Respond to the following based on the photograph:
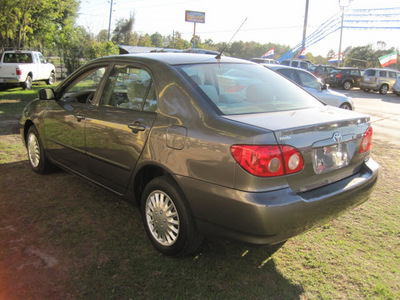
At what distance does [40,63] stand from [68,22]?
51.4 ft

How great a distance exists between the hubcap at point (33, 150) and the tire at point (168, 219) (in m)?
2.42

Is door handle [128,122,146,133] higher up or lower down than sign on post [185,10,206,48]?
lower down

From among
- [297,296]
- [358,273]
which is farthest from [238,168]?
[358,273]

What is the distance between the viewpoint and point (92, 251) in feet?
9.85

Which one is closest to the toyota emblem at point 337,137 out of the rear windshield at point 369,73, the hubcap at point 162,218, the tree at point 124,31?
the hubcap at point 162,218

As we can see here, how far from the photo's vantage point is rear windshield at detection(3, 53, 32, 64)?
606 inches

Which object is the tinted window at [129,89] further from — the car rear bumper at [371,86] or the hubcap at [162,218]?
the car rear bumper at [371,86]

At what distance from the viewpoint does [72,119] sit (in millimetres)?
3906

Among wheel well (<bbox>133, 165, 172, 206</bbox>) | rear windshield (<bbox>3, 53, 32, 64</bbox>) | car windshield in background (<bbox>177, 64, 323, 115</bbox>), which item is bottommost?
wheel well (<bbox>133, 165, 172, 206</bbox>)

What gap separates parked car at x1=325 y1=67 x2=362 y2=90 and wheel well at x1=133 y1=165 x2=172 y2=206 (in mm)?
25200

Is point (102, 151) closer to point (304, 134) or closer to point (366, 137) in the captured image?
point (304, 134)

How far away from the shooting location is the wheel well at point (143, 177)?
3.04 m

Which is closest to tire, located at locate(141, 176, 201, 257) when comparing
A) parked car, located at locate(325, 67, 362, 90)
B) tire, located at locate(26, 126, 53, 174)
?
tire, located at locate(26, 126, 53, 174)

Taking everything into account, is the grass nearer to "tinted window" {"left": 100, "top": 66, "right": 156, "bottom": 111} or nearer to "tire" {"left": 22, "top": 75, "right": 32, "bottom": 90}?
"tinted window" {"left": 100, "top": 66, "right": 156, "bottom": 111}
